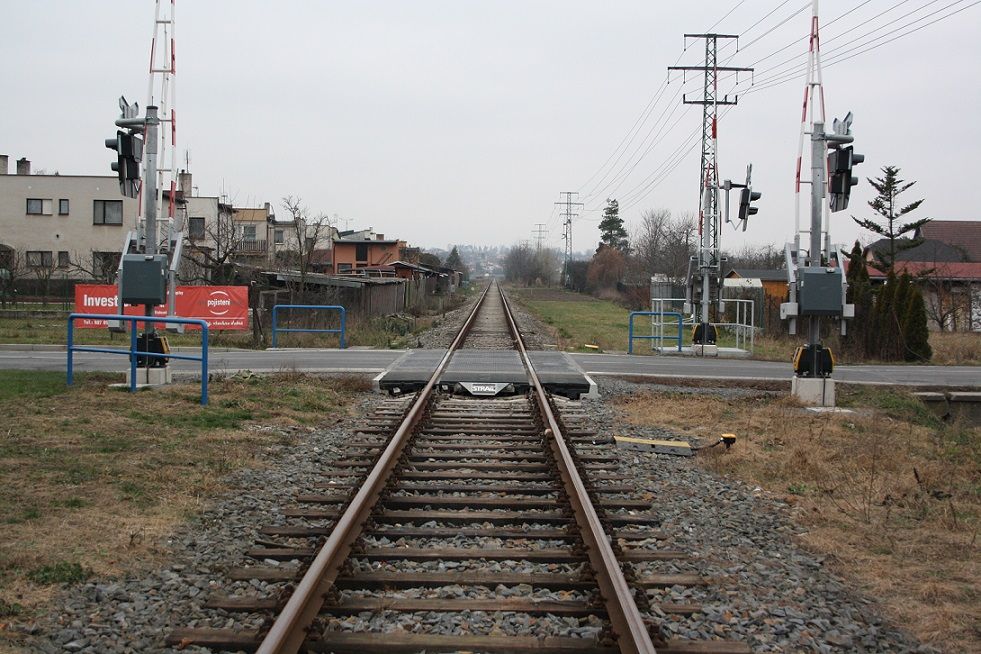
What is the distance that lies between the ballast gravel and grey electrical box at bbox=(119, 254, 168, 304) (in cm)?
676

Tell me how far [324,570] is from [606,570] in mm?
1687

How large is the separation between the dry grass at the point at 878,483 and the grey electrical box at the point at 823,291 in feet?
5.37

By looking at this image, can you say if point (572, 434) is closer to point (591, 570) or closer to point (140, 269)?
point (591, 570)

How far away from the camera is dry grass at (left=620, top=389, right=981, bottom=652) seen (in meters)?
5.50

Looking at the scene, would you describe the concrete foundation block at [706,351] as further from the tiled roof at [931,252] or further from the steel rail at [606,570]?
the tiled roof at [931,252]

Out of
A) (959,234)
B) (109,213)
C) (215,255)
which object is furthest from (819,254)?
(959,234)

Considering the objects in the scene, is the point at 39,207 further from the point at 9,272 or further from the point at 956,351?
the point at 956,351

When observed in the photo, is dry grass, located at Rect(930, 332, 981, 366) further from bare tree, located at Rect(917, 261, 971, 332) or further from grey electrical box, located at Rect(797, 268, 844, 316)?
grey electrical box, located at Rect(797, 268, 844, 316)

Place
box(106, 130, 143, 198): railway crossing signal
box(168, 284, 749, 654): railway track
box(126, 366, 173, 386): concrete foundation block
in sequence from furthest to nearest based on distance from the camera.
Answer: box(126, 366, 173, 386): concrete foundation block, box(106, 130, 143, 198): railway crossing signal, box(168, 284, 749, 654): railway track

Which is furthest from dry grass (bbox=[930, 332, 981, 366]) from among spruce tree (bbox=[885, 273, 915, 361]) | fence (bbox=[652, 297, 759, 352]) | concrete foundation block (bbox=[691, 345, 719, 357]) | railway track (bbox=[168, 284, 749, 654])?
railway track (bbox=[168, 284, 749, 654])

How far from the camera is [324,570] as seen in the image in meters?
5.29

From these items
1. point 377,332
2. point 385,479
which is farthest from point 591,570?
point 377,332

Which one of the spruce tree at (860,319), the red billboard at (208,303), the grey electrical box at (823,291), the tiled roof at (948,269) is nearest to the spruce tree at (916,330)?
the spruce tree at (860,319)

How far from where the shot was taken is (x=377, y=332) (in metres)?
28.4
